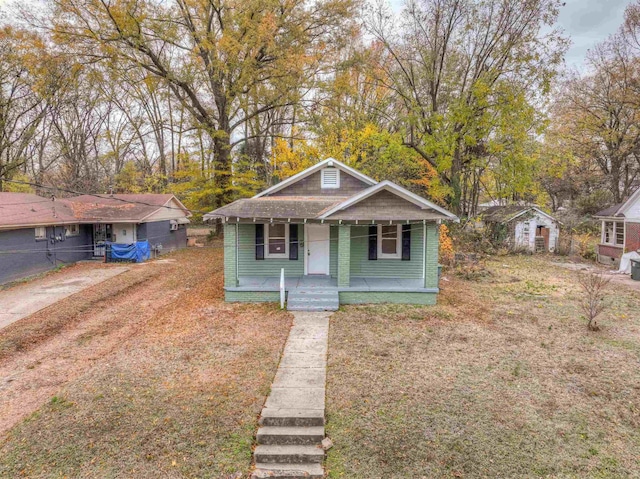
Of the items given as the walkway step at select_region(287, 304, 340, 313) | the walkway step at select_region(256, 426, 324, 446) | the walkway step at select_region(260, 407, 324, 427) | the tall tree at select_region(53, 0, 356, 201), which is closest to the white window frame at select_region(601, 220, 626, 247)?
the walkway step at select_region(287, 304, 340, 313)

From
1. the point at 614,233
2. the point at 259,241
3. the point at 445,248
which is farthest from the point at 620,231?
the point at 259,241

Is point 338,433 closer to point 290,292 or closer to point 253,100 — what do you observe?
point 290,292

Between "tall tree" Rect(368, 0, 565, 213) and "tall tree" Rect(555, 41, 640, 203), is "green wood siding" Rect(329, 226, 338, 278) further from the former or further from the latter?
"tall tree" Rect(555, 41, 640, 203)

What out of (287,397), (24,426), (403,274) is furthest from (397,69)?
(24,426)

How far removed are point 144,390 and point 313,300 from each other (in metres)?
5.71

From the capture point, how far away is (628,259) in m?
17.7

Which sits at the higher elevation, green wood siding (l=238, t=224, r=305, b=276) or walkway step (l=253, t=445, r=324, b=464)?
green wood siding (l=238, t=224, r=305, b=276)

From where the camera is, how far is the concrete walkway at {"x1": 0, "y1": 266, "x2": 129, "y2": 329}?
11.1 meters

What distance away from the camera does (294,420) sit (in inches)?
213

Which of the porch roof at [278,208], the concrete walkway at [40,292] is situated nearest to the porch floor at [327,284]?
the porch roof at [278,208]

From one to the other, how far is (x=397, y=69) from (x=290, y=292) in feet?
59.6

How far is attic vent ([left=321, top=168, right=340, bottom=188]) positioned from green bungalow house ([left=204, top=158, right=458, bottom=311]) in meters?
0.04

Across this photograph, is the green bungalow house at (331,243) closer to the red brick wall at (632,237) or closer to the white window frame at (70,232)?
the white window frame at (70,232)

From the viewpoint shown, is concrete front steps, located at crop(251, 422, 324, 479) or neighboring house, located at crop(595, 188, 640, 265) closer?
concrete front steps, located at crop(251, 422, 324, 479)
